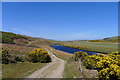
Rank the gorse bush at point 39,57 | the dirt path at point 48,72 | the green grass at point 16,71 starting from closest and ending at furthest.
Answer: the green grass at point 16,71
the dirt path at point 48,72
the gorse bush at point 39,57

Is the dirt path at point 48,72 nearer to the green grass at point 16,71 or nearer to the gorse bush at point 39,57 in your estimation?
the green grass at point 16,71

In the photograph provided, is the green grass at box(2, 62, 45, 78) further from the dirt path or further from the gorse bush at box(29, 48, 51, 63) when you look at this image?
the gorse bush at box(29, 48, 51, 63)

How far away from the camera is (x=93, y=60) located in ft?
41.5

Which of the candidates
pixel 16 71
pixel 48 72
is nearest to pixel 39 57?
pixel 16 71

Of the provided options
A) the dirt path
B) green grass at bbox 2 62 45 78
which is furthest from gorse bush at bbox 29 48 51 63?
green grass at bbox 2 62 45 78

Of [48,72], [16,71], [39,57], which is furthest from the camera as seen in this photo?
[39,57]

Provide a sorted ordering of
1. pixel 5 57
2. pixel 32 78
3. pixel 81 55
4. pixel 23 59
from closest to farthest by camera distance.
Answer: pixel 32 78, pixel 5 57, pixel 23 59, pixel 81 55

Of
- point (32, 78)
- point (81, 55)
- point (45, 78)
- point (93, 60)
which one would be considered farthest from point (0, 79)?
point (81, 55)

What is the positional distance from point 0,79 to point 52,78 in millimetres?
4461

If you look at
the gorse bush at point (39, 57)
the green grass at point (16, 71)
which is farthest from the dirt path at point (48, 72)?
the gorse bush at point (39, 57)

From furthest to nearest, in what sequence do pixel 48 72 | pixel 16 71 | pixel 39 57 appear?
pixel 39 57 < pixel 48 72 < pixel 16 71

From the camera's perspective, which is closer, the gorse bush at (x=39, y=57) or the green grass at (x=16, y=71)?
the green grass at (x=16, y=71)

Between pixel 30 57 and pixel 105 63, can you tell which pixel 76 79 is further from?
pixel 30 57

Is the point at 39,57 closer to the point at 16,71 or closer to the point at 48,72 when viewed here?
the point at 16,71
